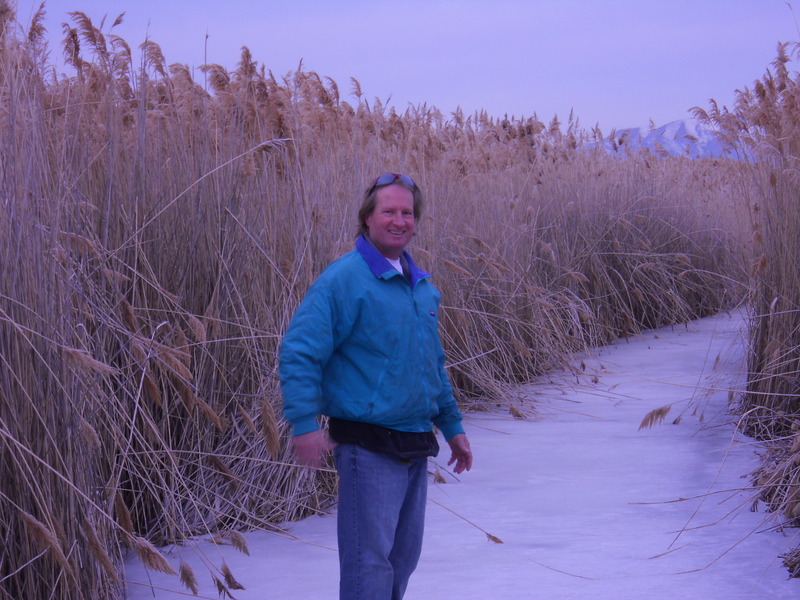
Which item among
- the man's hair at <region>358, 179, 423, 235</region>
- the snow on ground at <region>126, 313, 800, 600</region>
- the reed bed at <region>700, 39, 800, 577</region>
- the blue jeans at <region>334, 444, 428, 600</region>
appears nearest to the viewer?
the blue jeans at <region>334, 444, 428, 600</region>

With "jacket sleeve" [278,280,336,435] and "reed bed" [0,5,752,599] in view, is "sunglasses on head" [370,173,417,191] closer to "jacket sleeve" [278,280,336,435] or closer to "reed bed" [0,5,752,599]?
"jacket sleeve" [278,280,336,435]

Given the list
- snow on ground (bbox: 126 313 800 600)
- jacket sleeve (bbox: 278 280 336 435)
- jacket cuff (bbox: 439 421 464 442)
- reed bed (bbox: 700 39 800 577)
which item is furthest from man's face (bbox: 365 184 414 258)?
reed bed (bbox: 700 39 800 577)

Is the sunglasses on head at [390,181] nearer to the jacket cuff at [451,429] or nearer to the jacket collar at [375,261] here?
the jacket collar at [375,261]

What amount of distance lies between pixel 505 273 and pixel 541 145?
295cm

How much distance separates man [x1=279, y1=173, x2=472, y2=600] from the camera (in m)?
2.44

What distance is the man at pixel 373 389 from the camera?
2.44 meters

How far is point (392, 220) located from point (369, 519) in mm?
779

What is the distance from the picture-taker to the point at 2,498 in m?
2.43

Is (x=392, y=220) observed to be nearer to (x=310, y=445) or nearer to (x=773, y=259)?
(x=310, y=445)

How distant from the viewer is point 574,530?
12.4 feet

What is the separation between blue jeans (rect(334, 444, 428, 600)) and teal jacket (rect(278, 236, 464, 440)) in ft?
0.35

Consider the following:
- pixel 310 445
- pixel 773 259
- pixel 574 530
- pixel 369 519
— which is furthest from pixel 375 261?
pixel 773 259

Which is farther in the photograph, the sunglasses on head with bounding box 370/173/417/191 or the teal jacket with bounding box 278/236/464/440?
the sunglasses on head with bounding box 370/173/417/191

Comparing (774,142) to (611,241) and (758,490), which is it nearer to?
(758,490)
